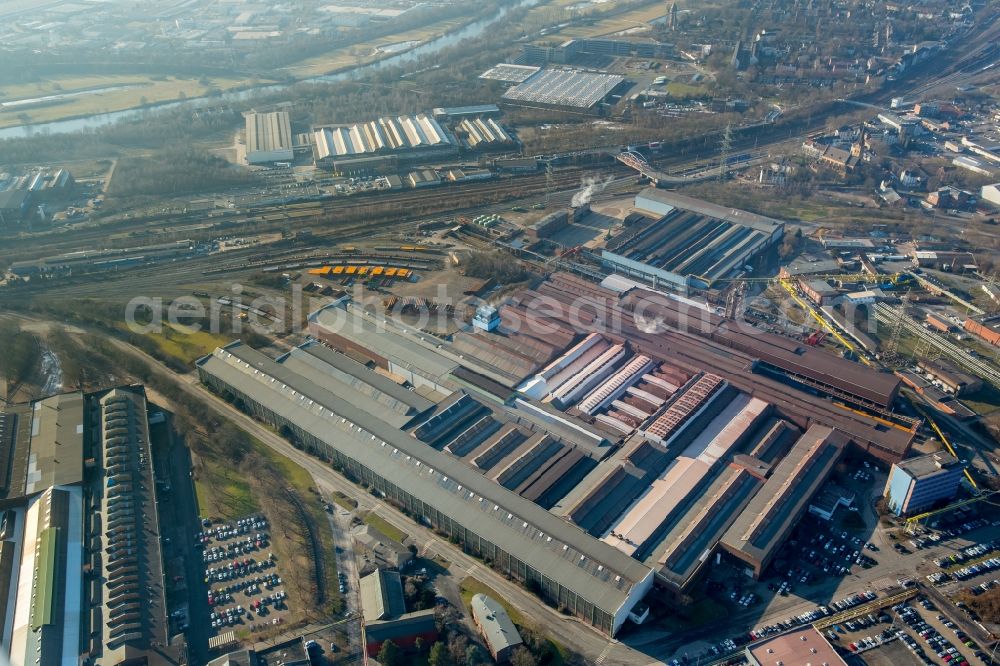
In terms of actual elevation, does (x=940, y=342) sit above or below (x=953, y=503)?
above

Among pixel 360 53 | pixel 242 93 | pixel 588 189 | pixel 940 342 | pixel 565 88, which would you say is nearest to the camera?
pixel 940 342

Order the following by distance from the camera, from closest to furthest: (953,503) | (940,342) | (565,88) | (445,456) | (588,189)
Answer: (953,503) < (445,456) < (940,342) < (588,189) < (565,88)

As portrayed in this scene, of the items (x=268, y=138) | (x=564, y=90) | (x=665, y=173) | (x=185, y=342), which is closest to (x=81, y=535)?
(x=185, y=342)

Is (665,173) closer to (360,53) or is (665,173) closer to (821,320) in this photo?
(821,320)

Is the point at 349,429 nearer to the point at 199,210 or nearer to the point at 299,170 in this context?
the point at 199,210

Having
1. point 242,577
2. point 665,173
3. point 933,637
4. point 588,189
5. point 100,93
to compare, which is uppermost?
point 100,93

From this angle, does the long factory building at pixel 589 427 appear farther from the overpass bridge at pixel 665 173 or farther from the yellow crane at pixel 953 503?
the overpass bridge at pixel 665 173
